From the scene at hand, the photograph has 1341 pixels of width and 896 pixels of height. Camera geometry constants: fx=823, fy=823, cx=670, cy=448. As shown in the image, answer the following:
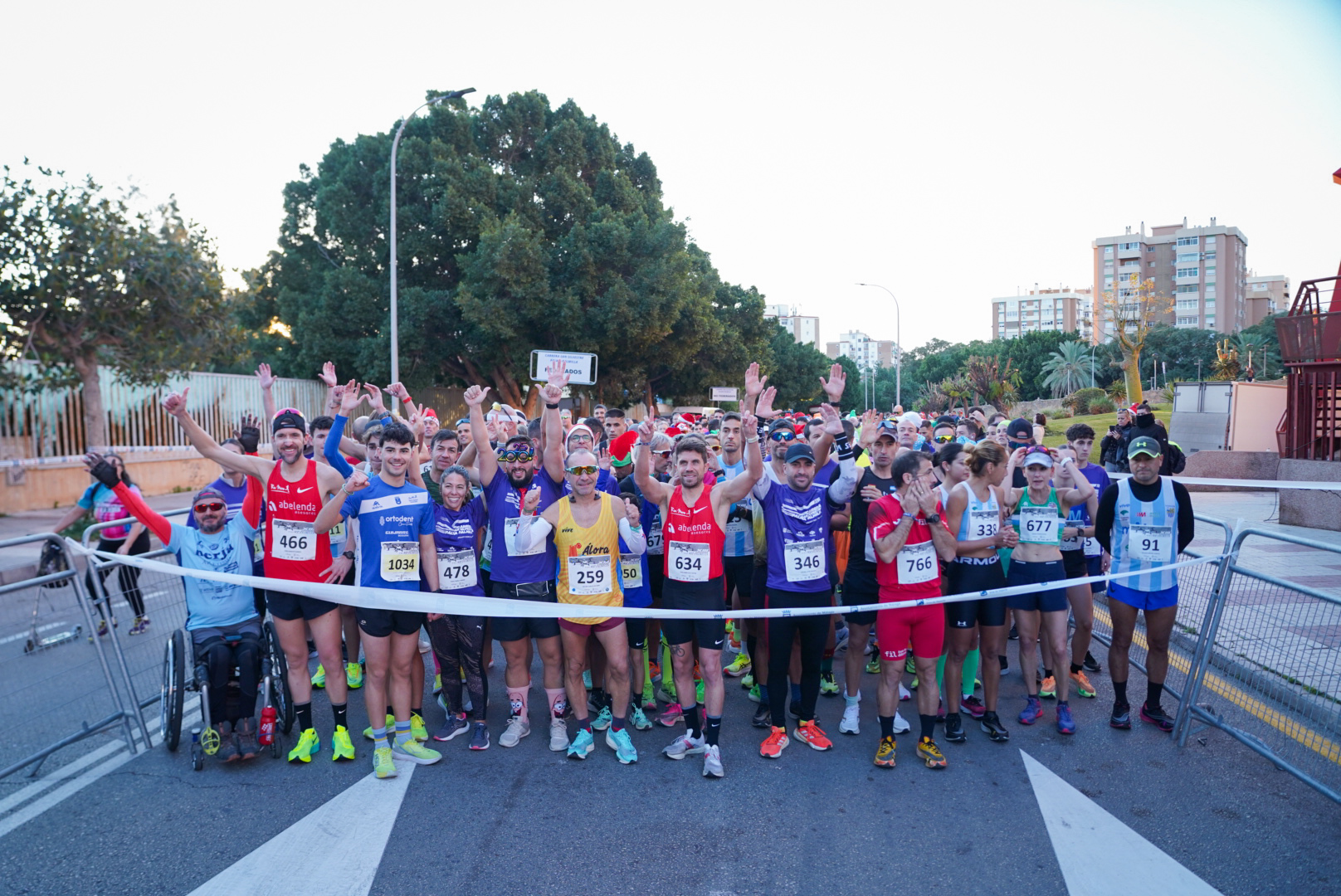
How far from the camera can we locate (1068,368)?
264 ft

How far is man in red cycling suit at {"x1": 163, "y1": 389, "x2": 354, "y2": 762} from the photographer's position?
16.9ft

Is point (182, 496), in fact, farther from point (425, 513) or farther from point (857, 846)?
point (857, 846)

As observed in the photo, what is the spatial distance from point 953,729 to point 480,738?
3063 millimetres

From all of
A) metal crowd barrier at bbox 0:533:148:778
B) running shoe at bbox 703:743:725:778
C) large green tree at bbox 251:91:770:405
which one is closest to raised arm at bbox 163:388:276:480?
metal crowd barrier at bbox 0:533:148:778

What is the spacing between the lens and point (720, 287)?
3500 centimetres

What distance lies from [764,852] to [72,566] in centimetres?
428

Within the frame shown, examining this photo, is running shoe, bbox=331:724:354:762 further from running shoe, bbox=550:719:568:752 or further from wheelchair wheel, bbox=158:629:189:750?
running shoe, bbox=550:719:568:752

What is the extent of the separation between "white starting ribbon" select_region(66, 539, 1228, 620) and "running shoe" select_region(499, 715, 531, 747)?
84 centimetres

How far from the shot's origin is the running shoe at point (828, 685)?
6363 mm

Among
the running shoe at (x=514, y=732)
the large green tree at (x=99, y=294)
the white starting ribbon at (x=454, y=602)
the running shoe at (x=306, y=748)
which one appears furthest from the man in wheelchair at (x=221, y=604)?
the large green tree at (x=99, y=294)

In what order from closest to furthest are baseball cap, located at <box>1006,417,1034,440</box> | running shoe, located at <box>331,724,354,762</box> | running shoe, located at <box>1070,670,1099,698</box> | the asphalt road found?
the asphalt road < running shoe, located at <box>331,724,354,762</box> < running shoe, located at <box>1070,670,1099,698</box> < baseball cap, located at <box>1006,417,1034,440</box>

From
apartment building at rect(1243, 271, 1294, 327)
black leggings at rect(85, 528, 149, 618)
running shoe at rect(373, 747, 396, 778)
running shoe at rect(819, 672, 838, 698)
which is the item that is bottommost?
running shoe at rect(819, 672, 838, 698)

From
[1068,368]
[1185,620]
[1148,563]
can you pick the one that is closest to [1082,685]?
[1148,563]

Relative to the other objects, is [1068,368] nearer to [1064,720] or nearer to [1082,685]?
[1082,685]
